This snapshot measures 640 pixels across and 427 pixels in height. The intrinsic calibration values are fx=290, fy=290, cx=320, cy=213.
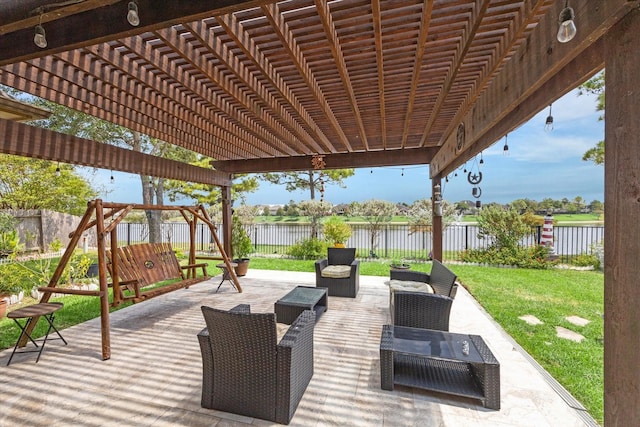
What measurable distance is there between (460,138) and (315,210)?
747 centimetres

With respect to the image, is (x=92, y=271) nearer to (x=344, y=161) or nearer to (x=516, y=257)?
(x=344, y=161)

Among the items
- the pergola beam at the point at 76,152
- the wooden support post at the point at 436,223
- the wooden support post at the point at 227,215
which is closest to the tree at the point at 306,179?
the wooden support post at the point at 227,215

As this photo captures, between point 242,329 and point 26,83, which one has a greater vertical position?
point 26,83

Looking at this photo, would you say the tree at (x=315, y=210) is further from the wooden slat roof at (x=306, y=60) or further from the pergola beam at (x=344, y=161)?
the wooden slat roof at (x=306, y=60)

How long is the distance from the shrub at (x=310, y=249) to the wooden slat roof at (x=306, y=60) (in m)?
5.60

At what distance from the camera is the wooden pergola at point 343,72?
1.23 m

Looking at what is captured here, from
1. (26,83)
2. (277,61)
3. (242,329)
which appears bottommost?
(242,329)

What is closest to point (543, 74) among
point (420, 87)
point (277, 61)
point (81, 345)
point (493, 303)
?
point (420, 87)

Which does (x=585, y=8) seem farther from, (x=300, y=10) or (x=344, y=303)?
(x=344, y=303)

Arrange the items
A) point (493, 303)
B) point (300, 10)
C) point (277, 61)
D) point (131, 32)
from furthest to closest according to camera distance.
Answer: point (493, 303) → point (277, 61) → point (300, 10) → point (131, 32)

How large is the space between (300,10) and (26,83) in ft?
9.16

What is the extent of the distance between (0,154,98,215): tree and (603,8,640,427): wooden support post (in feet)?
34.8

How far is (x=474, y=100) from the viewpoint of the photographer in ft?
11.1

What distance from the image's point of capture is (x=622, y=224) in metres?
1.20
